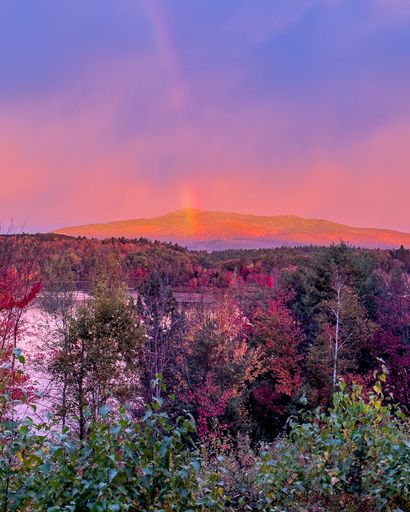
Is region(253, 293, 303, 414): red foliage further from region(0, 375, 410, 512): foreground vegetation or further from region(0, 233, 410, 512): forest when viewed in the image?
region(0, 375, 410, 512): foreground vegetation

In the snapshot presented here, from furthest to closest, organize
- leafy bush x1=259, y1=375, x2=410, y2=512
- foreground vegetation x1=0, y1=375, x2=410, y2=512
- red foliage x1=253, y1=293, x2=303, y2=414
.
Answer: red foliage x1=253, y1=293, x2=303, y2=414
leafy bush x1=259, y1=375, x2=410, y2=512
foreground vegetation x1=0, y1=375, x2=410, y2=512

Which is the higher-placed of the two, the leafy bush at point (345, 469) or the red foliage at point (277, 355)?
the leafy bush at point (345, 469)

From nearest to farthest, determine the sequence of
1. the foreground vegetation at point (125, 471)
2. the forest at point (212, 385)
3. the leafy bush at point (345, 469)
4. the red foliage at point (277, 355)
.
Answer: the foreground vegetation at point (125, 471)
the forest at point (212, 385)
the leafy bush at point (345, 469)
the red foliage at point (277, 355)

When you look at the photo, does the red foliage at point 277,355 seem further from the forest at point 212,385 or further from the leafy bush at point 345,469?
the leafy bush at point 345,469

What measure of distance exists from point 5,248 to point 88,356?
21.7 feet

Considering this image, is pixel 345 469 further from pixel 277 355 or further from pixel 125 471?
pixel 277 355

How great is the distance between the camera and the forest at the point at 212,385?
3645 mm

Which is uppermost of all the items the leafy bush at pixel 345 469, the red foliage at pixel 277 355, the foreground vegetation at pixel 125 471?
the foreground vegetation at pixel 125 471

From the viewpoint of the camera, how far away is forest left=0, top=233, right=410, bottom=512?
364 cm

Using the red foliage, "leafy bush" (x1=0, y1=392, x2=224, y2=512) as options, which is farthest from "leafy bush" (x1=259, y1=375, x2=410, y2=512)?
the red foliage

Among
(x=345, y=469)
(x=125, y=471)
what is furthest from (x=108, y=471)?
(x=345, y=469)

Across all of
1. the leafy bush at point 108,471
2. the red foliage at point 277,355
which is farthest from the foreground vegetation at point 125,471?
the red foliage at point 277,355

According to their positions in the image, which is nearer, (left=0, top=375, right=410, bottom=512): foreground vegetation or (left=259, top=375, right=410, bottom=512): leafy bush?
(left=0, top=375, right=410, bottom=512): foreground vegetation

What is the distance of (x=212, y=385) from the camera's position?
24438mm
